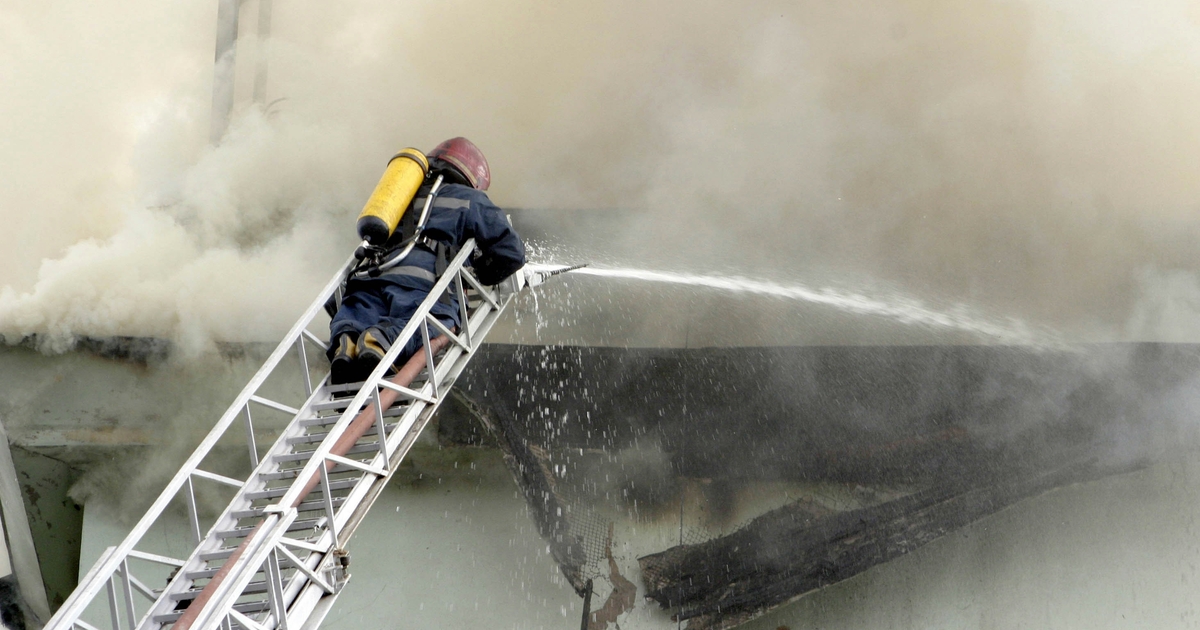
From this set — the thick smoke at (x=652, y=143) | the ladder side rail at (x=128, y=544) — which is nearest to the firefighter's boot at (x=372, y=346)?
the ladder side rail at (x=128, y=544)

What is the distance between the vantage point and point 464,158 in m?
4.98

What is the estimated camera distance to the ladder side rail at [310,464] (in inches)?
129

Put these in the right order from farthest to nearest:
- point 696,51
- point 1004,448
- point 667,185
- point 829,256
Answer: point 696,51 < point 667,185 < point 829,256 < point 1004,448

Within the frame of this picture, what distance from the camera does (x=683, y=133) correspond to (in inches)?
323

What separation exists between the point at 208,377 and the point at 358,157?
8.14 feet

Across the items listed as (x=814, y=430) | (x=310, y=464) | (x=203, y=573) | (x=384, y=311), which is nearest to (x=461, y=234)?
(x=384, y=311)

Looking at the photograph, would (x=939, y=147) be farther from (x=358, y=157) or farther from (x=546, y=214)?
(x=358, y=157)

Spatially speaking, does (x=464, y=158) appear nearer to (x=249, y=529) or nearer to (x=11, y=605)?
(x=249, y=529)

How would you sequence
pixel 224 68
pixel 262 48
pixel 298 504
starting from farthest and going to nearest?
pixel 262 48 < pixel 224 68 < pixel 298 504

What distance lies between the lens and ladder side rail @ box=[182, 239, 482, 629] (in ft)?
10.8

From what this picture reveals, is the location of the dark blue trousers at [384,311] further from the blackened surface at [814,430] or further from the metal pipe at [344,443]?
the blackened surface at [814,430]

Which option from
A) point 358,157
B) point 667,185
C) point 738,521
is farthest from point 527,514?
point 358,157

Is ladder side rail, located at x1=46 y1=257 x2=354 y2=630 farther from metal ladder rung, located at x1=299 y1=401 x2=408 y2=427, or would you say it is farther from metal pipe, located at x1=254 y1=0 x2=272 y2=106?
metal pipe, located at x1=254 y1=0 x2=272 y2=106

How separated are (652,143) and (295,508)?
543 centimetres
